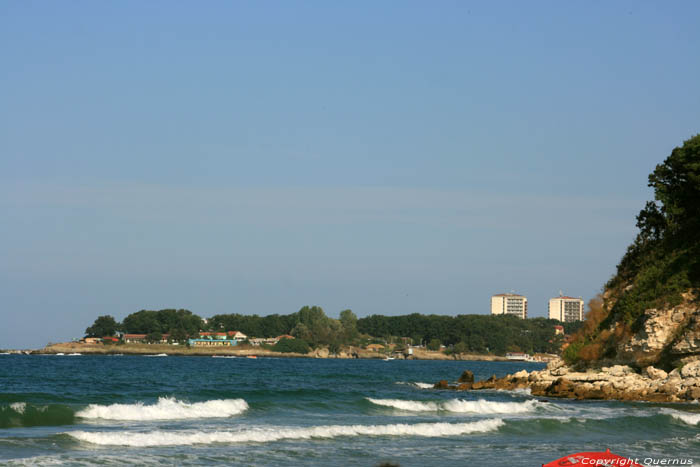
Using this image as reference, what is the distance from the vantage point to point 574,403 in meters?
41.4

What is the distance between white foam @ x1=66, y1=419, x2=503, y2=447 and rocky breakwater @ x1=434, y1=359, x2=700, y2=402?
15.8 meters

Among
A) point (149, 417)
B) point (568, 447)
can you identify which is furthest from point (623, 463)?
point (149, 417)

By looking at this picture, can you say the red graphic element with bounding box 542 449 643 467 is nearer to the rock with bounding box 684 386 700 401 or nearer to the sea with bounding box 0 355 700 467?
the sea with bounding box 0 355 700 467

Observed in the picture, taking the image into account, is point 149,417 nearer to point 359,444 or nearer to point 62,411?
point 62,411

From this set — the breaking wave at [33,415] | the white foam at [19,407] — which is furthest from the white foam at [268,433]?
the white foam at [19,407]

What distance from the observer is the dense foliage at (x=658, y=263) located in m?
49.1

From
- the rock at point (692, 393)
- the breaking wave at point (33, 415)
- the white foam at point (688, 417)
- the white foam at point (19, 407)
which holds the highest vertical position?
the rock at point (692, 393)

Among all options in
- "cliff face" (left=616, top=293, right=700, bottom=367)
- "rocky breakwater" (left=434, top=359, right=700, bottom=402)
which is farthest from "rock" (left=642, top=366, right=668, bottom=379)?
"cliff face" (left=616, top=293, right=700, bottom=367)

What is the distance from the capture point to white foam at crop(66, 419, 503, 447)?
24.1 meters

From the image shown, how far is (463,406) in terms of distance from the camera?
38.3 metres

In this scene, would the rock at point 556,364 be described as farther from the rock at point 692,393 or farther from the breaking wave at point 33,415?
the breaking wave at point 33,415

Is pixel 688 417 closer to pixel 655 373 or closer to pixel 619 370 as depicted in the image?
pixel 655 373

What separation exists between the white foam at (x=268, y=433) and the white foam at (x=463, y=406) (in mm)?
6820

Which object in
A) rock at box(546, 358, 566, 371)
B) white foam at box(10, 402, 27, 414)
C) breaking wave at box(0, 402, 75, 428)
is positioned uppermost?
rock at box(546, 358, 566, 371)
